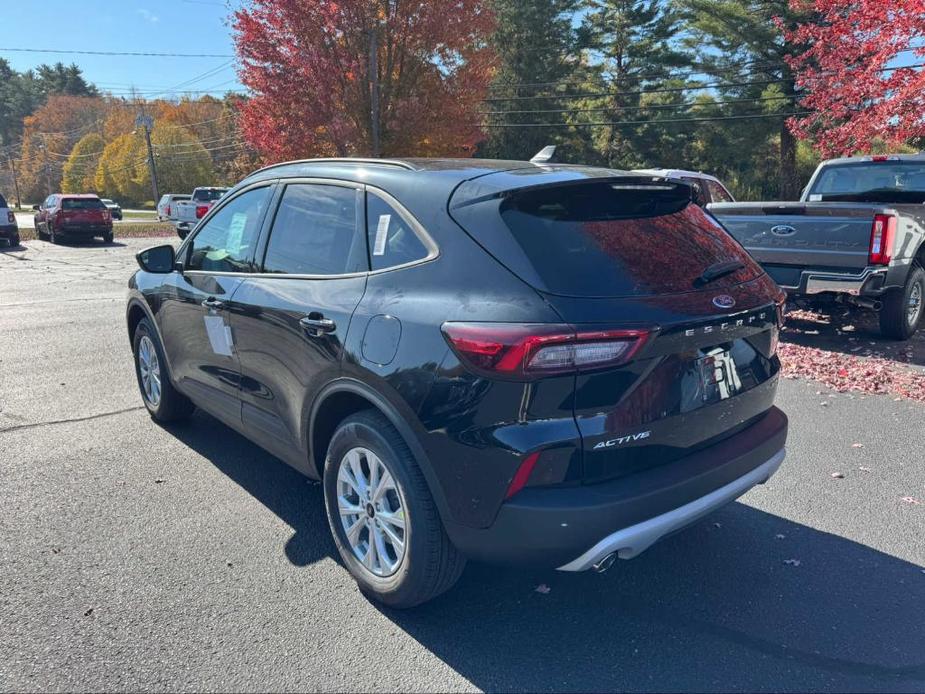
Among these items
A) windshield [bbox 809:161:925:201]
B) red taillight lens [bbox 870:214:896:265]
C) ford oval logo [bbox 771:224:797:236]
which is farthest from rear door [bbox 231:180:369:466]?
windshield [bbox 809:161:925:201]

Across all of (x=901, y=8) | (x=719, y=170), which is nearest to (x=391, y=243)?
(x=901, y=8)

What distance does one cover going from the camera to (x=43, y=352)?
24.2 ft

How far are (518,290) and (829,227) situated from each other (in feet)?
19.3

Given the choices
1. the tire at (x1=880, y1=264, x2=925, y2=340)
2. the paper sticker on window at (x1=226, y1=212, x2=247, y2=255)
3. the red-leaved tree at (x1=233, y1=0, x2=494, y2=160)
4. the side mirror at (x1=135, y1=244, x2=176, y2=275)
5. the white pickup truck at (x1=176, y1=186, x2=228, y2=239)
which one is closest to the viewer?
the paper sticker on window at (x1=226, y1=212, x2=247, y2=255)

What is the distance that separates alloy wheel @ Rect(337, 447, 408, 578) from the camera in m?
2.79

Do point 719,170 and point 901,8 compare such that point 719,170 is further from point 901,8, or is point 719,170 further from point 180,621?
point 180,621

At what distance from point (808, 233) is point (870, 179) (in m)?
2.40

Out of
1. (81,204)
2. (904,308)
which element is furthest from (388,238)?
(81,204)

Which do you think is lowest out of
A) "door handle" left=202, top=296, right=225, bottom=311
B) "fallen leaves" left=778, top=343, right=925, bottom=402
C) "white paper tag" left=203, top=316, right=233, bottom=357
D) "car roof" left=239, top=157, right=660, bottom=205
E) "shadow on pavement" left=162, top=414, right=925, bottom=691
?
"fallen leaves" left=778, top=343, right=925, bottom=402

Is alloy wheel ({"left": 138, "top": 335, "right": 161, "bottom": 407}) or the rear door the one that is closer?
the rear door

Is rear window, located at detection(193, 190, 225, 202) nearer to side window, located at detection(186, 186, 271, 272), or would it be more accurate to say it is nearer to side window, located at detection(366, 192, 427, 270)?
side window, located at detection(186, 186, 271, 272)

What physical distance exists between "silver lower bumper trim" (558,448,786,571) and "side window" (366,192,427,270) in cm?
127

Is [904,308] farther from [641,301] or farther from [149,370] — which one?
[149,370]

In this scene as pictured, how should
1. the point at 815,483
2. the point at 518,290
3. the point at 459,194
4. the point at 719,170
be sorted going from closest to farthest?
1. the point at 518,290
2. the point at 459,194
3. the point at 815,483
4. the point at 719,170
